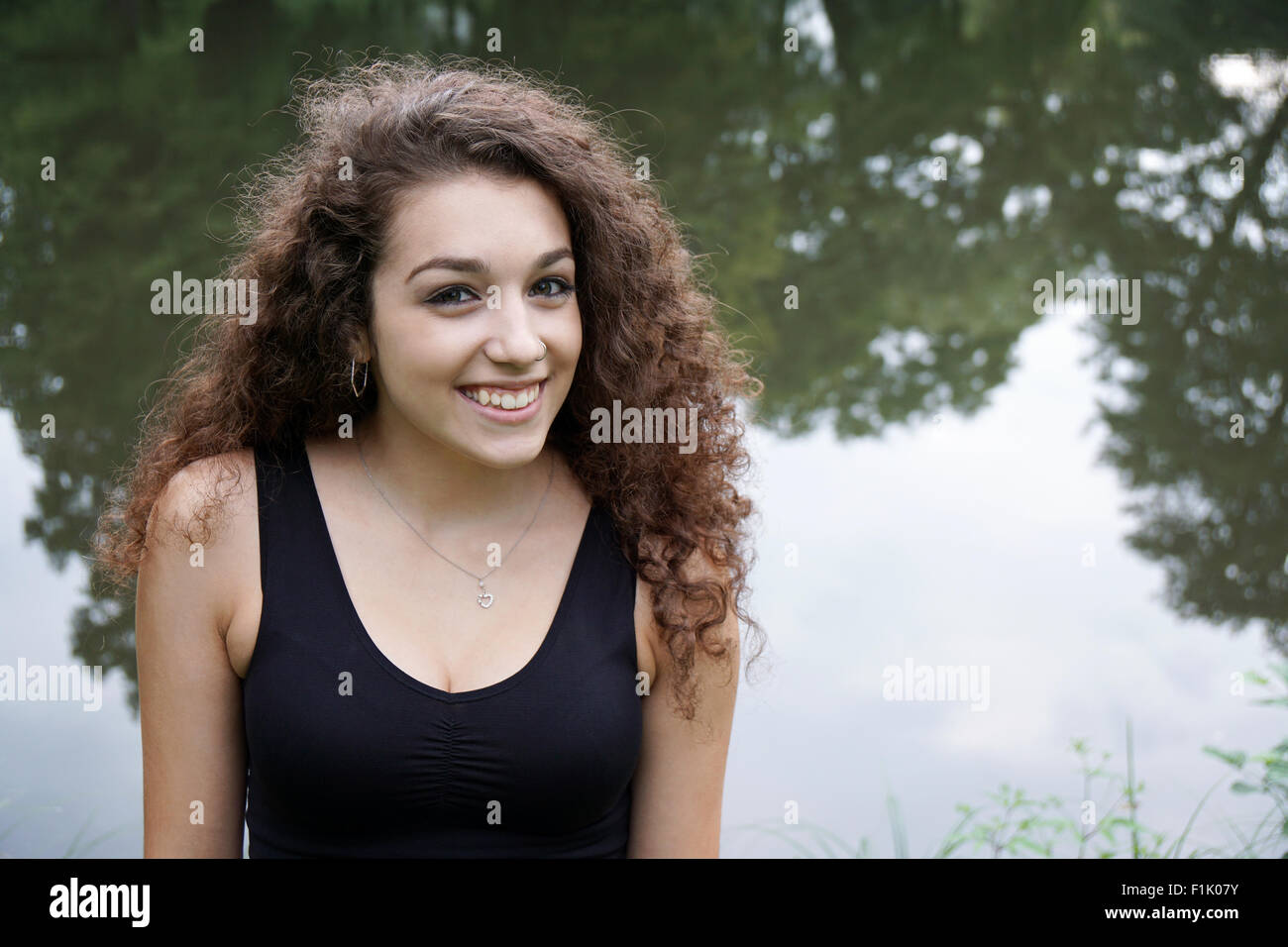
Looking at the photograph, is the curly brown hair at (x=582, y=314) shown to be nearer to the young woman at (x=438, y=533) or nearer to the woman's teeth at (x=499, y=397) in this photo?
the young woman at (x=438, y=533)

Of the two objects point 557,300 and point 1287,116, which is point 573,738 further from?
point 1287,116

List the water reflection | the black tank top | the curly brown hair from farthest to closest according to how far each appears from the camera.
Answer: the water reflection < the curly brown hair < the black tank top

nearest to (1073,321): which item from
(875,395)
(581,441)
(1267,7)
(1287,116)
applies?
(875,395)

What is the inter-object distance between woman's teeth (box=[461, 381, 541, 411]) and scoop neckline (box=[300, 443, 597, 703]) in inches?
11.9

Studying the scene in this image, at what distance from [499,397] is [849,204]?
6.50 metres

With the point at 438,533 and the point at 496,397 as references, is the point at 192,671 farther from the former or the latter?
the point at 496,397

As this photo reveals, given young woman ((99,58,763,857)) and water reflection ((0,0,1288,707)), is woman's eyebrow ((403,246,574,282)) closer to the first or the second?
young woman ((99,58,763,857))

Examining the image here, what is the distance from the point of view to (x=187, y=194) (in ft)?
22.2

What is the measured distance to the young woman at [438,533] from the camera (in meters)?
1.89

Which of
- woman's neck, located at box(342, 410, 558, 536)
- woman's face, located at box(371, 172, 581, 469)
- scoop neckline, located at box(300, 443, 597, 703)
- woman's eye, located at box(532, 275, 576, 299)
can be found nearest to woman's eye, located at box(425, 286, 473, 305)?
woman's face, located at box(371, 172, 581, 469)

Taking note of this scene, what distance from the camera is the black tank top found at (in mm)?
1858

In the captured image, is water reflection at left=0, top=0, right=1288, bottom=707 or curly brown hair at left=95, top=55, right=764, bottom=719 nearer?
curly brown hair at left=95, top=55, right=764, bottom=719

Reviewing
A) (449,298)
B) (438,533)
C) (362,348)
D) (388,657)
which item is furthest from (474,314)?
(388,657)

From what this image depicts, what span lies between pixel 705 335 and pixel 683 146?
246 inches
